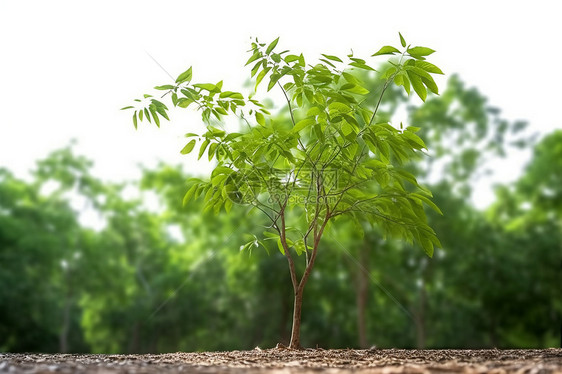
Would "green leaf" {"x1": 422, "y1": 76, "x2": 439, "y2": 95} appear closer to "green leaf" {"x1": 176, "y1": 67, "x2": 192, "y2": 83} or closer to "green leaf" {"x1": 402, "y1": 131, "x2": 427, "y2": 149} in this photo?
"green leaf" {"x1": 402, "y1": 131, "x2": 427, "y2": 149}

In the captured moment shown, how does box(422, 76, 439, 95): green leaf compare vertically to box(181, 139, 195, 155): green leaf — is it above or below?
above

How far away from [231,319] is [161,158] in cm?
456

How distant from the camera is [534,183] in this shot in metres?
11.6

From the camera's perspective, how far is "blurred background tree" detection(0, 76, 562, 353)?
1172 centimetres

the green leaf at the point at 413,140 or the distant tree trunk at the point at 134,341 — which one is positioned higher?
the green leaf at the point at 413,140

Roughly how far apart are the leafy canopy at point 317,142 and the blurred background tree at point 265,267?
7281mm

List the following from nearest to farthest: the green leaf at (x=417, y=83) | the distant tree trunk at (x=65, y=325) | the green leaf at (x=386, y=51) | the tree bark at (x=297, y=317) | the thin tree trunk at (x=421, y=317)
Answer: the green leaf at (x=386, y=51)
the green leaf at (x=417, y=83)
the tree bark at (x=297, y=317)
the thin tree trunk at (x=421, y=317)
the distant tree trunk at (x=65, y=325)

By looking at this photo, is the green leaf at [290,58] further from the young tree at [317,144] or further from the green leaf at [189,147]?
the green leaf at [189,147]

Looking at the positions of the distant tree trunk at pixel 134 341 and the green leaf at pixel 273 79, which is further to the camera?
the distant tree trunk at pixel 134 341

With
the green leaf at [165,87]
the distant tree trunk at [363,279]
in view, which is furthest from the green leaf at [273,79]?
the distant tree trunk at [363,279]

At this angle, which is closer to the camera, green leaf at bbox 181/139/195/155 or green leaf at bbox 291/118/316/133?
green leaf at bbox 291/118/316/133

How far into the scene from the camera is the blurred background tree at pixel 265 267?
11.7m

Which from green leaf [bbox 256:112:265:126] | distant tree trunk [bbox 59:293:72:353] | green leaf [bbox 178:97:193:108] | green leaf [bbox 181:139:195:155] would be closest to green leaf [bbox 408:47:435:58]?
green leaf [bbox 256:112:265:126]

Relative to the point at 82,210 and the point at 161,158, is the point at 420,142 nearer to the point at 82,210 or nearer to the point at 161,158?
the point at 161,158
